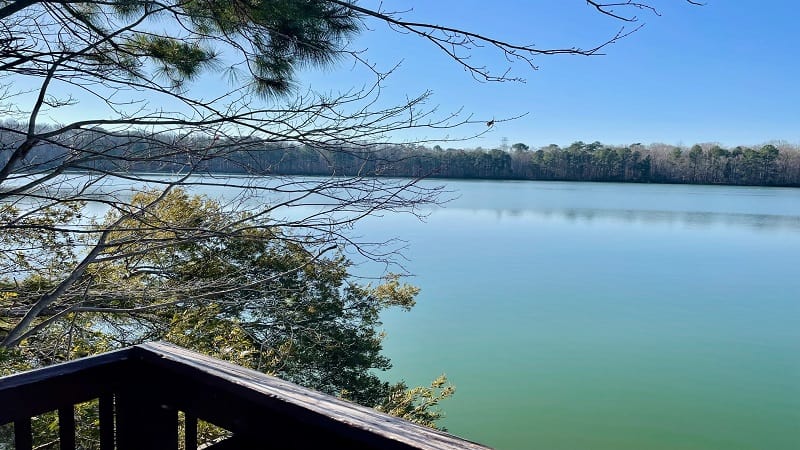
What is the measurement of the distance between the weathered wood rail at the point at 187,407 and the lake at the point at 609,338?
4030 millimetres

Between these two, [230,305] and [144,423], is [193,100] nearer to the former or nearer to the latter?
[144,423]

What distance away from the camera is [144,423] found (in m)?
0.99

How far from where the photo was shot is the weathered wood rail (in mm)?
735

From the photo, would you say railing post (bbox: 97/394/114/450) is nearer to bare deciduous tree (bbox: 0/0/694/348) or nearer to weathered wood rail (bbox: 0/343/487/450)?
weathered wood rail (bbox: 0/343/487/450)

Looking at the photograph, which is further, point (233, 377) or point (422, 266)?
point (422, 266)

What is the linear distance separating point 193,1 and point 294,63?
2.10ft

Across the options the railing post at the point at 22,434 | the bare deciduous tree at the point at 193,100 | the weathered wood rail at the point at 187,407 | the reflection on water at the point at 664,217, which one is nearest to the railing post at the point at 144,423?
the weathered wood rail at the point at 187,407

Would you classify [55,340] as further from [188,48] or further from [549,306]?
[549,306]

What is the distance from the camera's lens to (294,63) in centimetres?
313

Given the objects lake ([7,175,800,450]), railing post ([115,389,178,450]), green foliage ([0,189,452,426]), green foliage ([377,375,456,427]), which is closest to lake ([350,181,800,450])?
lake ([7,175,800,450])

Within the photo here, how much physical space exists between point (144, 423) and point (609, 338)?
1002cm

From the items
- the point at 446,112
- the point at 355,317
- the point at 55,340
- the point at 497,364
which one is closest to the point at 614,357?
the point at 497,364

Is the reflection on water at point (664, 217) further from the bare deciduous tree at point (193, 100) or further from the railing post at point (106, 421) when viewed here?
the railing post at point (106, 421)

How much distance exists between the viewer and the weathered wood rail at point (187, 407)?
2.41 ft
